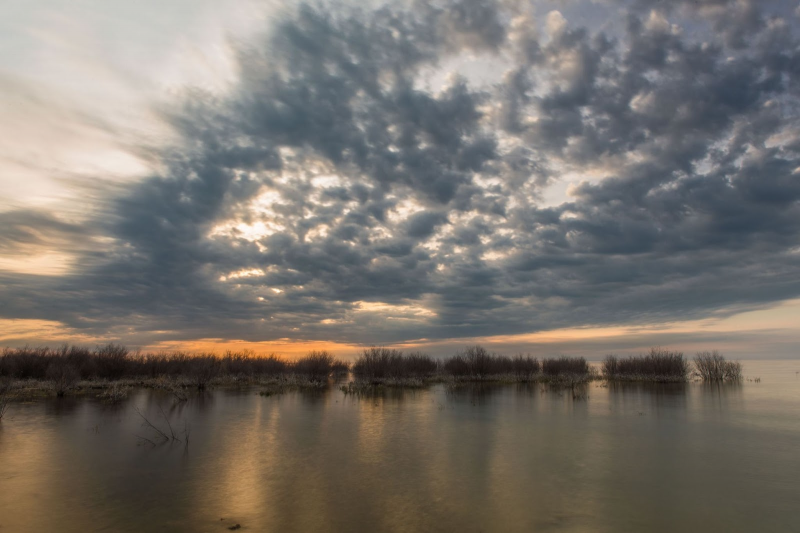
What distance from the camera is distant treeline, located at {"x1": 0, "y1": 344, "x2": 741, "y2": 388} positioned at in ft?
131

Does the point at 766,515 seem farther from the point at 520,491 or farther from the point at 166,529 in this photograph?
the point at 166,529

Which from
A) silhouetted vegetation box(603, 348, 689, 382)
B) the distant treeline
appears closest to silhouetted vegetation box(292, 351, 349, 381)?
the distant treeline

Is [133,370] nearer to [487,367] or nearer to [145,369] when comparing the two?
[145,369]

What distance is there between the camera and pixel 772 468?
12078mm

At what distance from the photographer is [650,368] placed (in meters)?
46.4

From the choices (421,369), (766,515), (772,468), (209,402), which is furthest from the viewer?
(421,369)

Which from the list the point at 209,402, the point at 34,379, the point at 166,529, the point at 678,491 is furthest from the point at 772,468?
the point at 34,379

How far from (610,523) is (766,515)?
3.27 metres

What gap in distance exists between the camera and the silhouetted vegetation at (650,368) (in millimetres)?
44594

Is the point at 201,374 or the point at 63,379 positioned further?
the point at 201,374

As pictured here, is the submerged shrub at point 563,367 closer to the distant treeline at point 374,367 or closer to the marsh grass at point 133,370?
the distant treeline at point 374,367

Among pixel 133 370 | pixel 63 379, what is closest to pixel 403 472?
pixel 63 379

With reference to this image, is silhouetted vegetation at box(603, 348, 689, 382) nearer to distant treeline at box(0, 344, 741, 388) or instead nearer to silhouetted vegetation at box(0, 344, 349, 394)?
distant treeline at box(0, 344, 741, 388)

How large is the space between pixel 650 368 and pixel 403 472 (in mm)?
43460
